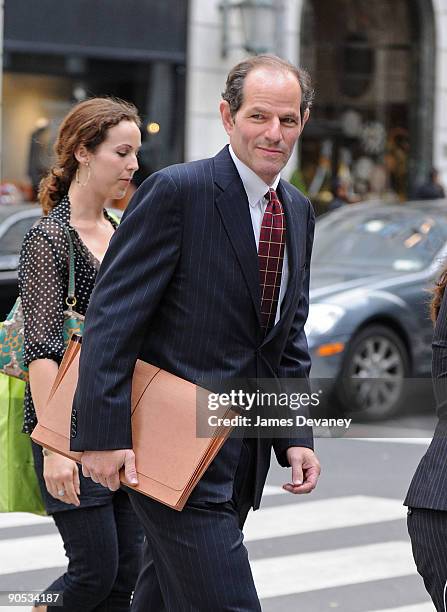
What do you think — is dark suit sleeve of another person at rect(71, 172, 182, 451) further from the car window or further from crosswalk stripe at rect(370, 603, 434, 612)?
the car window

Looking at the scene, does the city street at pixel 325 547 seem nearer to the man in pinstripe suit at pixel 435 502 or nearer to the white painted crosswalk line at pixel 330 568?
the white painted crosswalk line at pixel 330 568

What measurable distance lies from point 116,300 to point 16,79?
1712 cm

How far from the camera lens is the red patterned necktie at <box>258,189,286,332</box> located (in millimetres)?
3697

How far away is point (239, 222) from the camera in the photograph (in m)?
3.64

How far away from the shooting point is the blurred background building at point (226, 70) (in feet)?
66.3

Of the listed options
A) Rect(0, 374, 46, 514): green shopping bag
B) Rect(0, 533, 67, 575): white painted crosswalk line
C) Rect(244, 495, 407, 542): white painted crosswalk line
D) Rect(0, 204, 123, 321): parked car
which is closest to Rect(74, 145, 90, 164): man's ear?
Rect(0, 374, 46, 514): green shopping bag

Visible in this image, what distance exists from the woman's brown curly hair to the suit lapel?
89 centimetres

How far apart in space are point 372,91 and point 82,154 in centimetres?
2103

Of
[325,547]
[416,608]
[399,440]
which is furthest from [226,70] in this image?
[416,608]

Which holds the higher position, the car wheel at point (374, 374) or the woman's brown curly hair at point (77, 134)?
the woman's brown curly hair at point (77, 134)

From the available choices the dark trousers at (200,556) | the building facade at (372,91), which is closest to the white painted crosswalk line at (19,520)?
the dark trousers at (200,556)

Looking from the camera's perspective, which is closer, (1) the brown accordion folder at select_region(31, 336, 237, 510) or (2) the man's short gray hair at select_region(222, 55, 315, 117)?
(1) the brown accordion folder at select_region(31, 336, 237, 510)

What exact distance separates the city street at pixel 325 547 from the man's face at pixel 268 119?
9.65 ft

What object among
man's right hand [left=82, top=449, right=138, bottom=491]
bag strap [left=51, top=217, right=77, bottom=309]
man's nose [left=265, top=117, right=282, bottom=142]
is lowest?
man's right hand [left=82, top=449, right=138, bottom=491]
